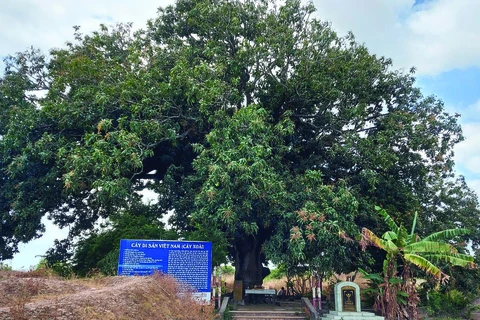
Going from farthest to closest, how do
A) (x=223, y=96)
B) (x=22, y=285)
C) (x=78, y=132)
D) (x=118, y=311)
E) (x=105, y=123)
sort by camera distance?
(x=78, y=132) → (x=223, y=96) → (x=105, y=123) → (x=22, y=285) → (x=118, y=311)

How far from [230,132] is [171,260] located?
463 cm

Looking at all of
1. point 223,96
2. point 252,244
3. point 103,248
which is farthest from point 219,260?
point 223,96

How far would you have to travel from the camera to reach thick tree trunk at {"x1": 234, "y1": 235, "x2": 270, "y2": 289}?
1786cm

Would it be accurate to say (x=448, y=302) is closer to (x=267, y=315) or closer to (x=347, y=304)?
(x=347, y=304)

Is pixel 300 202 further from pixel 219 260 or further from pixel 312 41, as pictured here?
pixel 312 41

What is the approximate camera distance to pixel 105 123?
1348cm

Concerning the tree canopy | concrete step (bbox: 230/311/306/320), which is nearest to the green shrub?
the tree canopy

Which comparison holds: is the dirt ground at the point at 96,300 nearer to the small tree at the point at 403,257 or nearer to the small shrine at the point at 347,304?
the small shrine at the point at 347,304

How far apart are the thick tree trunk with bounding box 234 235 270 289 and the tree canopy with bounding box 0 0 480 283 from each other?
9cm

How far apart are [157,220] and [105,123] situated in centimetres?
540

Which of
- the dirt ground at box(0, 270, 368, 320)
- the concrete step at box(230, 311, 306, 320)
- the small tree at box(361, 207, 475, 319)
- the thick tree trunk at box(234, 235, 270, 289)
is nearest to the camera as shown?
the dirt ground at box(0, 270, 368, 320)

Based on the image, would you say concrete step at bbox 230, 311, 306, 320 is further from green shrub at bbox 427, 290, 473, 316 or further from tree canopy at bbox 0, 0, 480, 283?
green shrub at bbox 427, 290, 473, 316

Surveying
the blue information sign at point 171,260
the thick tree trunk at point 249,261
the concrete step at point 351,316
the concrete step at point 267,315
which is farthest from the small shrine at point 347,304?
the blue information sign at point 171,260

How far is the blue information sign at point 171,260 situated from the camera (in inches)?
487
